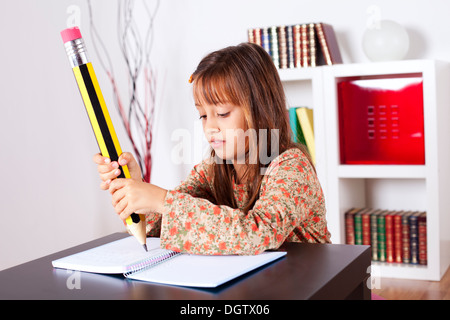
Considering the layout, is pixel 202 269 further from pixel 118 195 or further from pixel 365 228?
pixel 365 228

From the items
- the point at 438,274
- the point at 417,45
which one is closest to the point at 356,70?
the point at 417,45

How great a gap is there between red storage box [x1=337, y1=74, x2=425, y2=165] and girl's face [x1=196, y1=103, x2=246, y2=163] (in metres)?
1.52

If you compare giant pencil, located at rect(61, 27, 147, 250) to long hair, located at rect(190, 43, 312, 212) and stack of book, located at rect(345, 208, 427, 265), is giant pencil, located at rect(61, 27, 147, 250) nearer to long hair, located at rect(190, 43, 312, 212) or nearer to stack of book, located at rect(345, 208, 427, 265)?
long hair, located at rect(190, 43, 312, 212)

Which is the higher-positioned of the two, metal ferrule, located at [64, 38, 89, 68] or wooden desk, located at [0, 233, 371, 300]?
metal ferrule, located at [64, 38, 89, 68]

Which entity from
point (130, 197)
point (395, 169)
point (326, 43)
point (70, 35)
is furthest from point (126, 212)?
point (326, 43)

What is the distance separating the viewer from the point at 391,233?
2.56 meters

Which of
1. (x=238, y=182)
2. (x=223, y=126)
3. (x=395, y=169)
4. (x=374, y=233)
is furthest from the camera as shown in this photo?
(x=374, y=233)

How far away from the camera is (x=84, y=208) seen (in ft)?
8.82

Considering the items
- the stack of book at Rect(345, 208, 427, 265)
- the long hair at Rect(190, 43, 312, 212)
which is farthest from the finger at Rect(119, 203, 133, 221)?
the stack of book at Rect(345, 208, 427, 265)

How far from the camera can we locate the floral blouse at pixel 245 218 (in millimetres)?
828

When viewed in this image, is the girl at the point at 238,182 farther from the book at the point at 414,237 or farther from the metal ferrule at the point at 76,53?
the book at the point at 414,237

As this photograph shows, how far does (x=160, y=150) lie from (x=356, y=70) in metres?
1.19

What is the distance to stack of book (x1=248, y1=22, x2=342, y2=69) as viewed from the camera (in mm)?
2631

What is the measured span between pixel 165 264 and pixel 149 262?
22 mm
